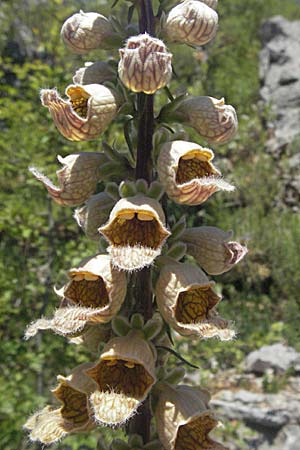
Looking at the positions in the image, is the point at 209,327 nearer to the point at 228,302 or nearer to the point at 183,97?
the point at 183,97

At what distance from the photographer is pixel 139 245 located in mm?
1225

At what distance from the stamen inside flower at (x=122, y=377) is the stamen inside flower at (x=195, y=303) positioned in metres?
0.16

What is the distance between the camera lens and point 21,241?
3.70m

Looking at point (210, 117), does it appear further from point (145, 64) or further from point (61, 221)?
point (61, 221)

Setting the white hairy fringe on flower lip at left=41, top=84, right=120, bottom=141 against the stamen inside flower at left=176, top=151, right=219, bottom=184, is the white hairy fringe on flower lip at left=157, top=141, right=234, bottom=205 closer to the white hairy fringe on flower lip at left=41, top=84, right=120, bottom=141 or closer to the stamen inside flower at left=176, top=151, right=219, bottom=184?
the stamen inside flower at left=176, top=151, right=219, bottom=184

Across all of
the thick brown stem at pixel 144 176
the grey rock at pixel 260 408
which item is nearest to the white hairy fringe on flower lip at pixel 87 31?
the thick brown stem at pixel 144 176

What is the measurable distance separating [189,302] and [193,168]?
0.33m

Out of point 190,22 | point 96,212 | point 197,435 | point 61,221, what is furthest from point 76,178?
point 61,221

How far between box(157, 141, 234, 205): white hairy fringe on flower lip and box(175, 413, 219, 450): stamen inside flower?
1.73 feet

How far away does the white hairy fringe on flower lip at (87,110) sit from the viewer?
4.12ft

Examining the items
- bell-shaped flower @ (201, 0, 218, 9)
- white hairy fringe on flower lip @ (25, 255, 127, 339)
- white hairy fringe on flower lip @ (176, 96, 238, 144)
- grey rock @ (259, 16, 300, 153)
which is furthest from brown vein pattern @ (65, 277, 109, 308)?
grey rock @ (259, 16, 300, 153)

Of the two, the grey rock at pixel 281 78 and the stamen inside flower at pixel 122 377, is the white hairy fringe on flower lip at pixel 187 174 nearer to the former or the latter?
the stamen inside flower at pixel 122 377

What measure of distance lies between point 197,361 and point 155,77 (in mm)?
2801

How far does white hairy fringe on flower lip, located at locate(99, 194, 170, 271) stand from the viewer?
118 centimetres
